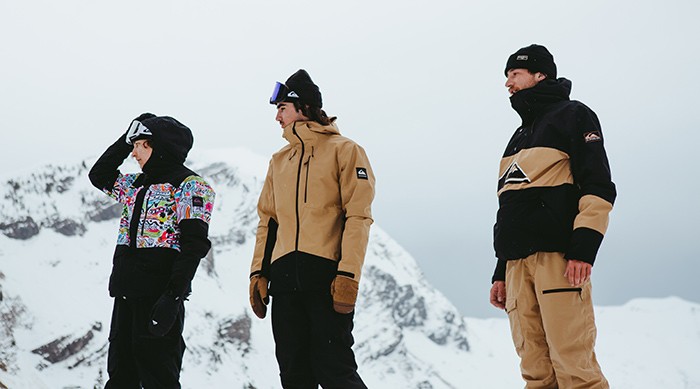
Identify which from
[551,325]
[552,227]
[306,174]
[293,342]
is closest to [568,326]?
[551,325]

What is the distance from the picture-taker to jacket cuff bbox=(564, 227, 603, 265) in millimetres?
3902

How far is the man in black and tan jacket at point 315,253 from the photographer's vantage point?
14.7ft

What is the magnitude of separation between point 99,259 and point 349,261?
96.9 metres

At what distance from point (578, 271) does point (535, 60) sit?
1.48 meters

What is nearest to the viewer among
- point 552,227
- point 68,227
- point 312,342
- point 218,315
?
point 552,227

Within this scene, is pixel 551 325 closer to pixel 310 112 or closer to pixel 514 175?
pixel 514 175

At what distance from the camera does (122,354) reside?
4859 millimetres

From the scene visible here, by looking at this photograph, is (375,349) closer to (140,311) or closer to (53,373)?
(53,373)

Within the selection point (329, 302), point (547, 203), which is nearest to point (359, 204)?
point (329, 302)

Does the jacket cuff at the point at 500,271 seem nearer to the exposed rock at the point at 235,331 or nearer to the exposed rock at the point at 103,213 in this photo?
the exposed rock at the point at 235,331

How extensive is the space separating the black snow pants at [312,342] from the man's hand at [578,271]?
4.64 feet

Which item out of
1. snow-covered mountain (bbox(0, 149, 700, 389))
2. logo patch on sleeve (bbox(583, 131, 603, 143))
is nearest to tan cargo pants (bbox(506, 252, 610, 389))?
logo patch on sleeve (bbox(583, 131, 603, 143))

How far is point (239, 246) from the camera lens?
13938cm

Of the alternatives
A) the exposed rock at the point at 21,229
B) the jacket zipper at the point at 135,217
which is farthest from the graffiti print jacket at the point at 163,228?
the exposed rock at the point at 21,229
